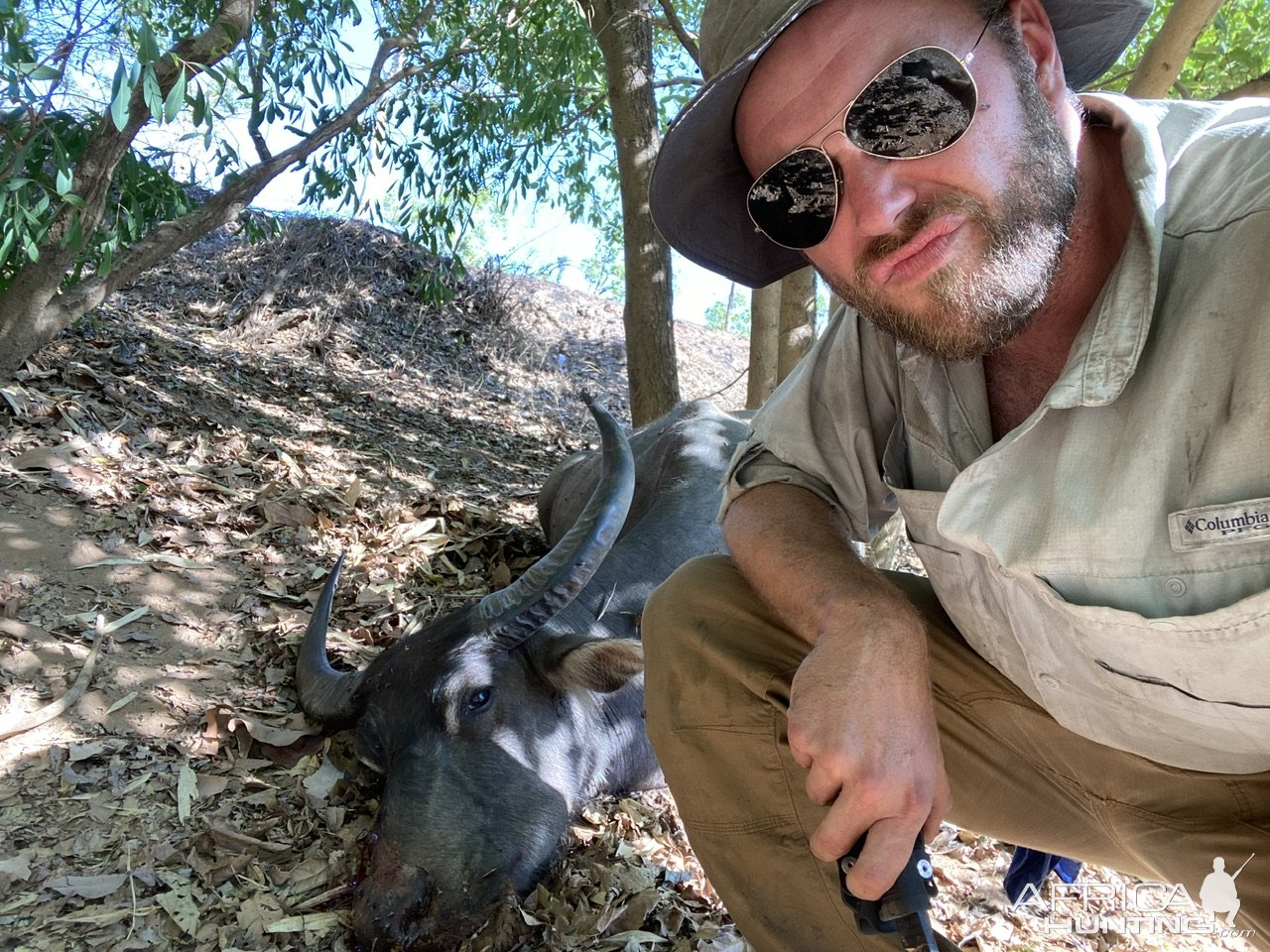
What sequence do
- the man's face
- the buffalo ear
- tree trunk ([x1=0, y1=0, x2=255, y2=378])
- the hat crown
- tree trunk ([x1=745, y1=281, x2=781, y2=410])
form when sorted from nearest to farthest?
1. the man's face
2. the hat crown
3. the buffalo ear
4. tree trunk ([x1=0, y1=0, x2=255, y2=378])
5. tree trunk ([x1=745, y1=281, x2=781, y2=410])

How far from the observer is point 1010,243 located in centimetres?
198

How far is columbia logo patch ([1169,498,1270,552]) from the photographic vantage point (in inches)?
63.0

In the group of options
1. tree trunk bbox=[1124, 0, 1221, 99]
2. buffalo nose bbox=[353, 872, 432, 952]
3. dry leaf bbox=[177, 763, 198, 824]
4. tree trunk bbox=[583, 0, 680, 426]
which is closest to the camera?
buffalo nose bbox=[353, 872, 432, 952]

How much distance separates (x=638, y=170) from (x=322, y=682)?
3994mm

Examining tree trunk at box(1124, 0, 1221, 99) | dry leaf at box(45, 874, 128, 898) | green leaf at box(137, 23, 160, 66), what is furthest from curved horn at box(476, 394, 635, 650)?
tree trunk at box(1124, 0, 1221, 99)

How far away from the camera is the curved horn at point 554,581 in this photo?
3525mm

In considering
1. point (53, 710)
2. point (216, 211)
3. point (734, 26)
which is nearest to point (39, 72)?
point (53, 710)

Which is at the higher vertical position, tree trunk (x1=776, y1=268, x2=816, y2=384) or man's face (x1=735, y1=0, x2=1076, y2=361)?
man's face (x1=735, y1=0, x2=1076, y2=361)

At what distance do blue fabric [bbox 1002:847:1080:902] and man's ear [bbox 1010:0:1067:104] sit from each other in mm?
2061

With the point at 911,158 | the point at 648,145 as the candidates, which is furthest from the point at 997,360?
the point at 648,145

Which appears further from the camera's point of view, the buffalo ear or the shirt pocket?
the buffalo ear
